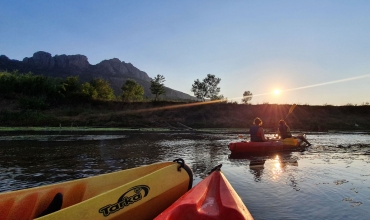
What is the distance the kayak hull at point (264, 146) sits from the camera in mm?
14383

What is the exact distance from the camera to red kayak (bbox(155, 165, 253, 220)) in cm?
377

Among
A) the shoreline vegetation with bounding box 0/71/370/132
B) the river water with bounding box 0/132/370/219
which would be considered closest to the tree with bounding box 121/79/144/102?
the shoreline vegetation with bounding box 0/71/370/132

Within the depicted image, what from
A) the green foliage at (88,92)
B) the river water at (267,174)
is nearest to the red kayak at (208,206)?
the river water at (267,174)

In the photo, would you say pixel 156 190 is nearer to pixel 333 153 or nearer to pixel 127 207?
pixel 127 207

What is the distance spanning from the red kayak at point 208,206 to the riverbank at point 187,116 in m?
34.5

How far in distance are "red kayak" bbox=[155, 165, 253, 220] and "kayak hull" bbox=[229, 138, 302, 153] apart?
31.9 ft

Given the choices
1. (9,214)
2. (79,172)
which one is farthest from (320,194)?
(79,172)

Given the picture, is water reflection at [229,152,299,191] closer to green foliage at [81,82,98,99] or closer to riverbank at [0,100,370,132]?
riverbank at [0,100,370,132]

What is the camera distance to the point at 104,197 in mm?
4504

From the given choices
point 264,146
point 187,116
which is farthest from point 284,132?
point 187,116

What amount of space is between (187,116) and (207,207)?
42.7 m

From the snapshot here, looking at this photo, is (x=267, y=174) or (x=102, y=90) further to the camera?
(x=102, y=90)

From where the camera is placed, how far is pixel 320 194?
7.63 metres

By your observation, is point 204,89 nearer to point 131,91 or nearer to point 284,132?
point 131,91
